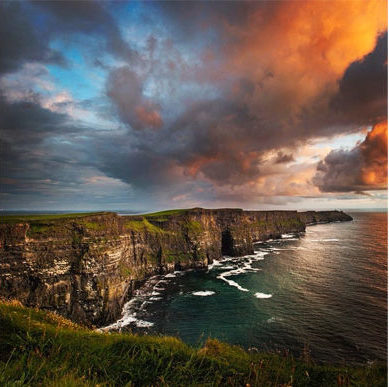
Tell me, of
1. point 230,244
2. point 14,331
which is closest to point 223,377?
point 14,331

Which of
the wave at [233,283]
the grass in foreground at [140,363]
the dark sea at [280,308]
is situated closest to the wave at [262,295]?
the dark sea at [280,308]

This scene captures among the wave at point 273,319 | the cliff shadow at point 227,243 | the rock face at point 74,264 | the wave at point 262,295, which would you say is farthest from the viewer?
the cliff shadow at point 227,243

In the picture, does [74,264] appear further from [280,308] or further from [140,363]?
[280,308]

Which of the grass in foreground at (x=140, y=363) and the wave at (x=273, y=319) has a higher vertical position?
the grass in foreground at (x=140, y=363)

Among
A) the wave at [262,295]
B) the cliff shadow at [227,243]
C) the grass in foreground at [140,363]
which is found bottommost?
the wave at [262,295]

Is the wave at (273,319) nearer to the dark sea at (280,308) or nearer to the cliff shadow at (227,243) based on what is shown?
the dark sea at (280,308)

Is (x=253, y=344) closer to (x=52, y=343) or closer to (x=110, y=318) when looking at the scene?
(x=110, y=318)

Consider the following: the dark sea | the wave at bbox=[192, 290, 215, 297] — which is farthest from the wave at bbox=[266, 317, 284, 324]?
the wave at bbox=[192, 290, 215, 297]
